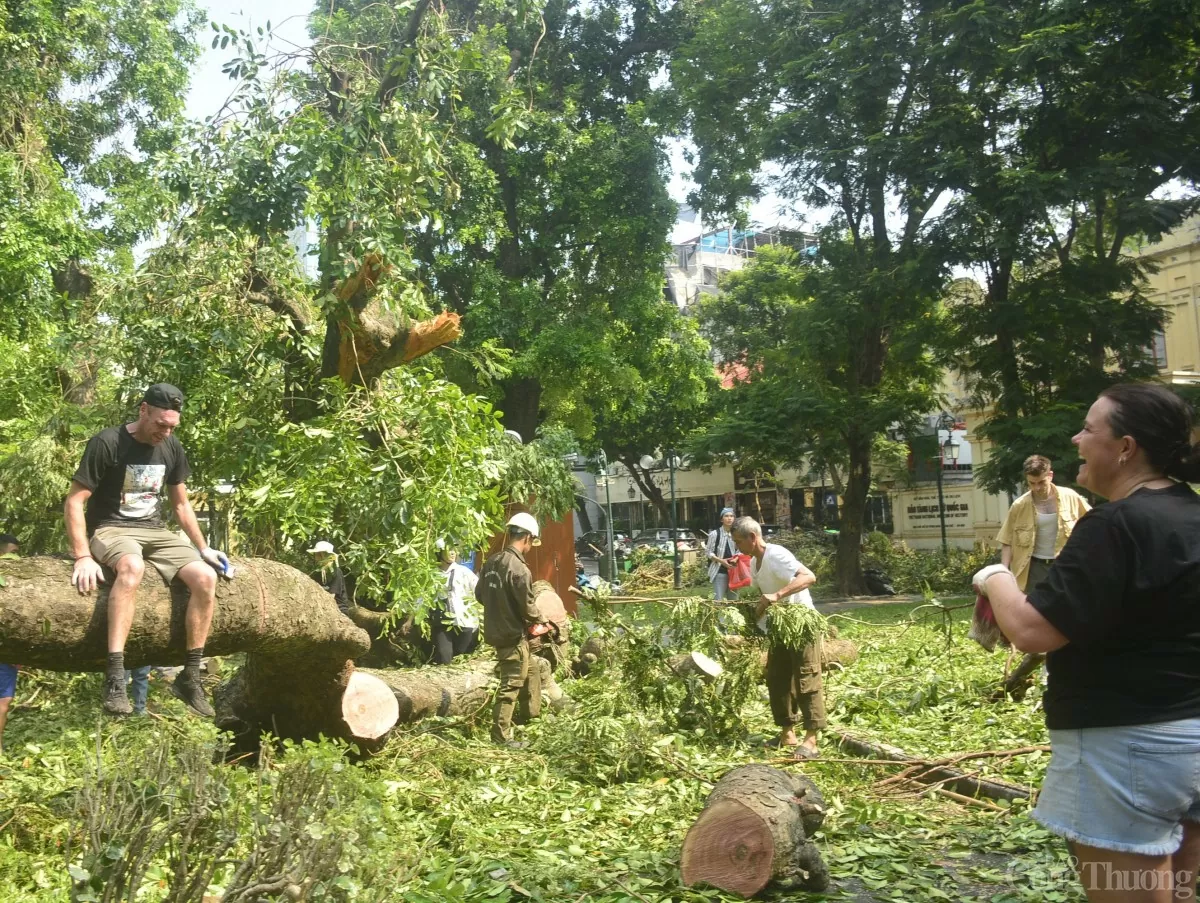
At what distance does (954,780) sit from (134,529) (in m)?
4.54

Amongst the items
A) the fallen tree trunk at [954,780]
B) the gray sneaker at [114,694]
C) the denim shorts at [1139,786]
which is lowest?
the fallen tree trunk at [954,780]

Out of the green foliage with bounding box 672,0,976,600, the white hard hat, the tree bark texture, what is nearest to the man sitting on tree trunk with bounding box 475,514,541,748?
the white hard hat

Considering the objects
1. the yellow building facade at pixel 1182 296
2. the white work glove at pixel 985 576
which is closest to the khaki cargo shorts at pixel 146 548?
the white work glove at pixel 985 576

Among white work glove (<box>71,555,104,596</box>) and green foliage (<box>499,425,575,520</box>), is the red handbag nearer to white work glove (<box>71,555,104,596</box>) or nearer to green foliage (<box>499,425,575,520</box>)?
green foliage (<box>499,425,575,520</box>)

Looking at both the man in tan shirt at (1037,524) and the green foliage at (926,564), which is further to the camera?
the green foliage at (926,564)

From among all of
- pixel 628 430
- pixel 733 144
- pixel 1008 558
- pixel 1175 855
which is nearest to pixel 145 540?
pixel 1175 855

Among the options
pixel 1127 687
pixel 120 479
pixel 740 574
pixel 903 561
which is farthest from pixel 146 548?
pixel 903 561

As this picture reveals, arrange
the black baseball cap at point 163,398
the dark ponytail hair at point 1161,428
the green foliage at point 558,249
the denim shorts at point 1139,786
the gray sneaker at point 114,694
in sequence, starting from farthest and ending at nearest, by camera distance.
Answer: the green foliage at point 558,249, the black baseball cap at point 163,398, the gray sneaker at point 114,694, the dark ponytail hair at point 1161,428, the denim shorts at point 1139,786

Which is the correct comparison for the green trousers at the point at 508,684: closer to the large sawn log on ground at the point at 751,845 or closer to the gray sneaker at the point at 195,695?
the gray sneaker at the point at 195,695

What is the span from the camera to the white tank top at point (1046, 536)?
25.1 ft

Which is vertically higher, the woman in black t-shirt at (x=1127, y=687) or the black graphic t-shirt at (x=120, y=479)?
the black graphic t-shirt at (x=120, y=479)

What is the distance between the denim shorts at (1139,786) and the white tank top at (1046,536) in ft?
18.1

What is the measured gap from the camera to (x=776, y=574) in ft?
24.0

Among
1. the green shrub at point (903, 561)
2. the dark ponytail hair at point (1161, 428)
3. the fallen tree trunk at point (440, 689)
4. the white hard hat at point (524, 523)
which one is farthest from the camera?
the green shrub at point (903, 561)
